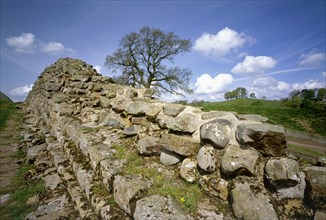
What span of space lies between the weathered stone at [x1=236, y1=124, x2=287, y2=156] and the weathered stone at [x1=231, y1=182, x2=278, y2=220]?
50 cm

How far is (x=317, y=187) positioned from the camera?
1.70m

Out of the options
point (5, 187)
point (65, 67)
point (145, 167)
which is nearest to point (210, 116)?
point (145, 167)

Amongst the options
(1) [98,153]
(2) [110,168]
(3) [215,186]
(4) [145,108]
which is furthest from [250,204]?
(4) [145,108]

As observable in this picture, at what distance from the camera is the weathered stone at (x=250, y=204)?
1.73m

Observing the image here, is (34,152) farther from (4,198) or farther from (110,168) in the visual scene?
(110,168)

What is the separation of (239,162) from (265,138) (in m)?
0.44

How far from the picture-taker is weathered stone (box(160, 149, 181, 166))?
270 cm

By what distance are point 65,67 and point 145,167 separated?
5991 mm

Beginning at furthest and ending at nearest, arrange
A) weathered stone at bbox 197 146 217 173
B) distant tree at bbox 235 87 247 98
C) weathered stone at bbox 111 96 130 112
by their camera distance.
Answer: distant tree at bbox 235 87 247 98
weathered stone at bbox 111 96 130 112
weathered stone at bbox 197 146 217 173

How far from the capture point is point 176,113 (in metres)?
3.21

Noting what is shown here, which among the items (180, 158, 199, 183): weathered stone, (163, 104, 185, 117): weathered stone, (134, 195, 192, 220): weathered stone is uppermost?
(163, 104, 185, 117): weathered stone

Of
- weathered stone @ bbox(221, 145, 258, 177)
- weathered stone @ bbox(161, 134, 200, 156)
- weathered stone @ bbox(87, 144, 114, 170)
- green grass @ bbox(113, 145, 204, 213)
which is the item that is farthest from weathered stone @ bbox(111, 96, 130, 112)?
weathered stone @ bbox(221, 145, 258, 177)

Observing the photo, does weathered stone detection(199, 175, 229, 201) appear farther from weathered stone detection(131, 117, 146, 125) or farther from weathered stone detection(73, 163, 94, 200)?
weathered stone detection(131, 117, 146, 125)

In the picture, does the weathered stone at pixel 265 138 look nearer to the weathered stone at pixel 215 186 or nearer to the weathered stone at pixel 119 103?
the weathered stone at pixel 215 186
